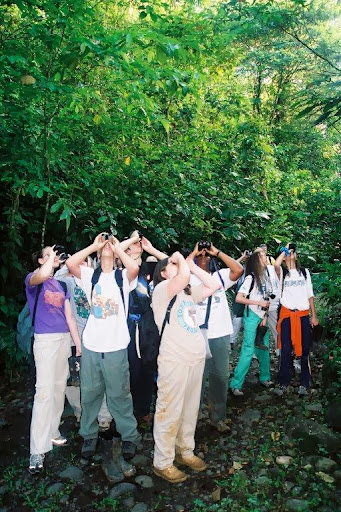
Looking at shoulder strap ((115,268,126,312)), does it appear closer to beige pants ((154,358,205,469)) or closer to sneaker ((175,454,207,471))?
beige pants ((154,358,205,469))

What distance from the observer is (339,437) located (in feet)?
13.8

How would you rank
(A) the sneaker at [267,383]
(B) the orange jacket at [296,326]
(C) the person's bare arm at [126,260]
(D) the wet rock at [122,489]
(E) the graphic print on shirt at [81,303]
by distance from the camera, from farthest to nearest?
(A) the sneaker at [267,383] < (B) the orange jacket at [296,326] < (E) the graphic print on shirt at [81,303] < (C) the person's bare arm at [126,260] < (D) the wet rock at [122,489]

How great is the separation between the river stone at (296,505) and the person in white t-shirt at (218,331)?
4.21 ft

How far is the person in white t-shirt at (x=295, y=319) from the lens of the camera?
5480mm

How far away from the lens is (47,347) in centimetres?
400

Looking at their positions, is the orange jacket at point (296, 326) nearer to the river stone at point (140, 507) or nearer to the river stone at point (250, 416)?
the river stone at point (250, 416)

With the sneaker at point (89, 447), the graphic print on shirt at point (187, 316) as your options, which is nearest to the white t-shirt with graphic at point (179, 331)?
the graphic print on shirt at point (187, 316)

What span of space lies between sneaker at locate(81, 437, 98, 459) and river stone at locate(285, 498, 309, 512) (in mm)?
1945

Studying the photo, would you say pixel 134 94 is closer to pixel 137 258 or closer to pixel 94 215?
pixel 137 258

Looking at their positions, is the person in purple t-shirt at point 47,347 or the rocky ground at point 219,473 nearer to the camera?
the rocky ground at point 219,473

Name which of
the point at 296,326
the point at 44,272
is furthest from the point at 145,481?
the point at 296,326

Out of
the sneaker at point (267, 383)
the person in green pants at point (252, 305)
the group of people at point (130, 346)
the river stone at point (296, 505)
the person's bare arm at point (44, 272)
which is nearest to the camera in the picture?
the river stone at point (296, 505)

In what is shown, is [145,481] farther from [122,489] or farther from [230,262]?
[230,262]

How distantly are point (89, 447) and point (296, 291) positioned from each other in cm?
328
